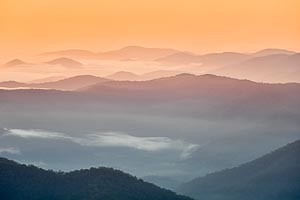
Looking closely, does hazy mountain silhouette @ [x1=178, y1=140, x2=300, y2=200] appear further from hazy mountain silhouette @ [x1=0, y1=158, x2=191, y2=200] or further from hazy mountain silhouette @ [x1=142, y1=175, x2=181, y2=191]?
hazy mountain silhouette @ [x1=0, y1=158, x2=191, y2=200]

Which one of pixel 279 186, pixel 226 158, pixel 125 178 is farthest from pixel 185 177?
pixel 125 178

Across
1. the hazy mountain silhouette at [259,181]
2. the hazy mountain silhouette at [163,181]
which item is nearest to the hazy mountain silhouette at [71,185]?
the hazy mountain silhouette at [259,181]

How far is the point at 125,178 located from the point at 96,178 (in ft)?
11.8

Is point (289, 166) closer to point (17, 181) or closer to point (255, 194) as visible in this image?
point (255, 194)

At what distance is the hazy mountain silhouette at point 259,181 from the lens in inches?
5246

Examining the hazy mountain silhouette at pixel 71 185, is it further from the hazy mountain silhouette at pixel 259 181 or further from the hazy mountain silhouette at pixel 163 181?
the hazy mountain silhouette at pixel 163 181

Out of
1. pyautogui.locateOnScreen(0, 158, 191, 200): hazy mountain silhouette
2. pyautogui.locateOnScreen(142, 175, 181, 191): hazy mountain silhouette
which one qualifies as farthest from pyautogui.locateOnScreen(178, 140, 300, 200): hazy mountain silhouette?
pyautogui.locateOnScreen(0, 158, 191, 200): hazy mountain silhouette

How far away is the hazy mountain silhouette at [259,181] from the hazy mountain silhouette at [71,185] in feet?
114

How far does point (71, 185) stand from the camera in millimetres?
94688

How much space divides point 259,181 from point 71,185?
48.2 m

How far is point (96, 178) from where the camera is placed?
96.8m

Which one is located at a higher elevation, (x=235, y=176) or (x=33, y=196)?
(x=235, y=176)

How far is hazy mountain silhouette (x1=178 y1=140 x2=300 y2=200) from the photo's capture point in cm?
13325

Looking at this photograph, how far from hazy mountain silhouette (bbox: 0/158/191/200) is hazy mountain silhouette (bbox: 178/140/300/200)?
114ft
